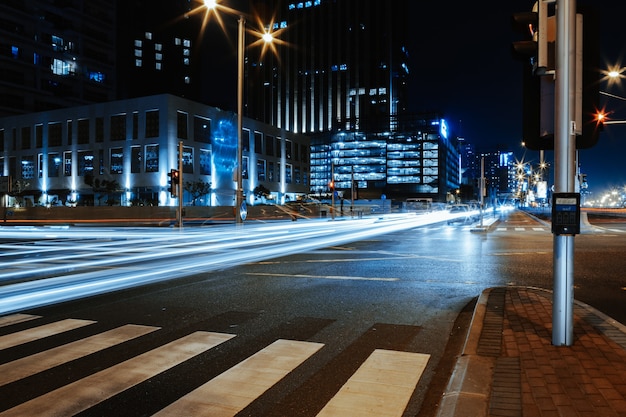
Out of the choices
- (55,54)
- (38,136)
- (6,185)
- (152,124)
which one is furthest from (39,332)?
(55,54)

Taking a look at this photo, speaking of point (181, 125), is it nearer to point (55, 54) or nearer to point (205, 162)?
point (205, 162)

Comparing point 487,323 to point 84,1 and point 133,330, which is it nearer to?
point 133,330

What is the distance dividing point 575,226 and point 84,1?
339 ft

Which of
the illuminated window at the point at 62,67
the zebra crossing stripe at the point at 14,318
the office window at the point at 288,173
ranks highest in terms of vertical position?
the illuminated window at the point at 62,67

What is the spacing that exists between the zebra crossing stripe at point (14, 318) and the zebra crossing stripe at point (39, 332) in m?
0.61

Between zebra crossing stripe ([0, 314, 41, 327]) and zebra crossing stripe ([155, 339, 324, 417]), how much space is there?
13.3 feet

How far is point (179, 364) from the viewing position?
210 inches

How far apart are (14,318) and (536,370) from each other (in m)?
7.24

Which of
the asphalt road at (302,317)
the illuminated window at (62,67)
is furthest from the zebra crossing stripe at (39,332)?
the illuminated window at (62,67)

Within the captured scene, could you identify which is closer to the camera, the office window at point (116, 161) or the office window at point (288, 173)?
the office window at point (116, 161)

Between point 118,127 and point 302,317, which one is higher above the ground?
point 118,127

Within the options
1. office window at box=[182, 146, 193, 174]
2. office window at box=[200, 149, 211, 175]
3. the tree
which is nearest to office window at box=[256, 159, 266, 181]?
office window at box=[200, 149, 211, 175]

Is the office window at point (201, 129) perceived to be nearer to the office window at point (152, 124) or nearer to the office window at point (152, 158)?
the office window at point (152, 124)

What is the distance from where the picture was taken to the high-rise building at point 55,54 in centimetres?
7919
